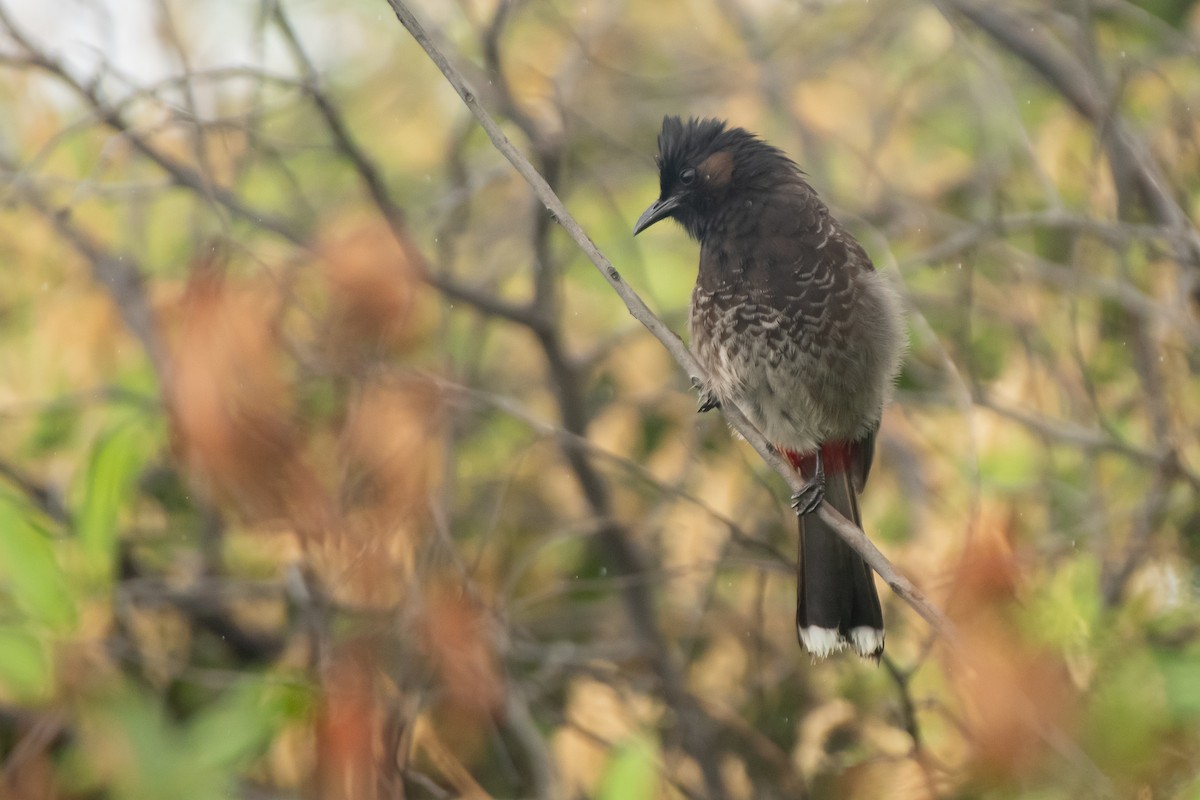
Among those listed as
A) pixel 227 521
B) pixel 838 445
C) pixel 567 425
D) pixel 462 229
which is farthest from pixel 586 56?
pixel 227 521

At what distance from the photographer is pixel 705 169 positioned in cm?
357

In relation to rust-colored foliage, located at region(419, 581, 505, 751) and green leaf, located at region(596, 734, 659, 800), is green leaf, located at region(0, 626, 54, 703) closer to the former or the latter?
rust-colored foliage, located at region(419, 581, 505, 751)

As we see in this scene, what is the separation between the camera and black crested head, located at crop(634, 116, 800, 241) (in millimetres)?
3545

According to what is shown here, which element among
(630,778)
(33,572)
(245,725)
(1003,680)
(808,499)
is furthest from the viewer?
(808,499)

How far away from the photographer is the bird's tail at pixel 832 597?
136 inches

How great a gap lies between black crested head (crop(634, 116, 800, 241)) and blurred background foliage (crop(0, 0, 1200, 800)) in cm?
45

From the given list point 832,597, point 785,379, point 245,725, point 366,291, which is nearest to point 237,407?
point 366,291

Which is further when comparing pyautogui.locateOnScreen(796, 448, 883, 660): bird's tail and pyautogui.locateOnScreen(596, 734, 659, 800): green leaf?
pyautogui.locateOnScreen(796, 448, 883, 660): bird's tail

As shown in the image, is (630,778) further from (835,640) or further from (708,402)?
(708,402)

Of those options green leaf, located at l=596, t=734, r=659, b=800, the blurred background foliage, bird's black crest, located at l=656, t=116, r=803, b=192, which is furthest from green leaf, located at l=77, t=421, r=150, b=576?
bird's black crest, located at l=656, t=116, r=803, b=192

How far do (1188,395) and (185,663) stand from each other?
3.27 meters

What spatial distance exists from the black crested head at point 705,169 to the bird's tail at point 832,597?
0.88 m

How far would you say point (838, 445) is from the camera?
374 cm

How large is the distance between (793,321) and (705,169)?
0.48 m
